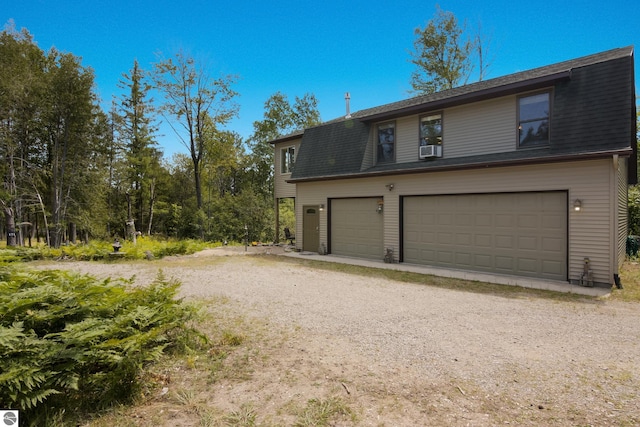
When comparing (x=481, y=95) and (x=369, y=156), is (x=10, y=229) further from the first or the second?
(x=481, y=95)

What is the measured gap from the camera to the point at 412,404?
2.67m

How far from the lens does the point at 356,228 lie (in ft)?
39.7

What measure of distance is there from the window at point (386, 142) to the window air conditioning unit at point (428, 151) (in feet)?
4.13

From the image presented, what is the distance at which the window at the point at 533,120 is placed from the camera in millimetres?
8312

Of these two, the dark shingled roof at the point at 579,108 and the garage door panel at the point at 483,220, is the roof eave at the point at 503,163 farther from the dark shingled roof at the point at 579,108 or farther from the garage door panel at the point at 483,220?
the garage door panel at the point at 483,220

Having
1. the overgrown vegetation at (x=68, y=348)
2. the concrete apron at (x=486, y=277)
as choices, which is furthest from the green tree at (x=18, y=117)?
the overgrown vegetation at (x=68, y=348)

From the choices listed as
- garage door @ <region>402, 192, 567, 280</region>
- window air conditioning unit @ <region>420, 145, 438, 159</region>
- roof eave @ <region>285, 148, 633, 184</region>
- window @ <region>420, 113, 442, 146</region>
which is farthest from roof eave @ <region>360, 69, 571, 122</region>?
garage door @ <region>402, 192, 567, 280</region>

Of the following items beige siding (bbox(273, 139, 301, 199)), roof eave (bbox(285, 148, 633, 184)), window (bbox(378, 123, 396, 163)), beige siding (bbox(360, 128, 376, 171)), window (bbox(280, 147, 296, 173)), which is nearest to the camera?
roof eave (bbox(285, 148, 633, 184))

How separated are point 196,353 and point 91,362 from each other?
1.23 metres

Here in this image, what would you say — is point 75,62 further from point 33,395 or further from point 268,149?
point 33,395

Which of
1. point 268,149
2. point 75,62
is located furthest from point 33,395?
point 268,149

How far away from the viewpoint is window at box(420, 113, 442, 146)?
33.5 ft

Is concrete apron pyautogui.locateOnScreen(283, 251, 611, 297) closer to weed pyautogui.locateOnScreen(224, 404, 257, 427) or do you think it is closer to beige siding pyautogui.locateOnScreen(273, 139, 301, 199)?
beige siding pyautogui.locateOnScreen(273, 139, 301, 199)

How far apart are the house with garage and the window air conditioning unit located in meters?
0.03
